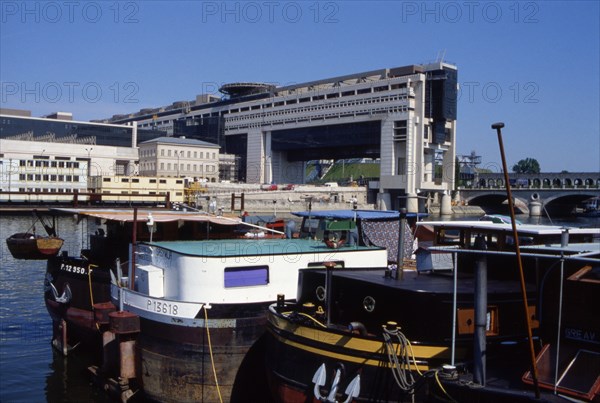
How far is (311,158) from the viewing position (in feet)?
382

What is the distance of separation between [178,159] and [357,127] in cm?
3233

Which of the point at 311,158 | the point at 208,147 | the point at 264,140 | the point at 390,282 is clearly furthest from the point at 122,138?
the point at 390,282

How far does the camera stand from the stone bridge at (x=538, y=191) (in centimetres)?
10425

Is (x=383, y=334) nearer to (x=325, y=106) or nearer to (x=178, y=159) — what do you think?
(x=325, y=106)

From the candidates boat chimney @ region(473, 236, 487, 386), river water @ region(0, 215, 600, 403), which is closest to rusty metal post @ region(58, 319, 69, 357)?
river water @ region(0, 215, 600, 403)

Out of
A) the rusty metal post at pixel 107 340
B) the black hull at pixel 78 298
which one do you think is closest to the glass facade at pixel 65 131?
the black hull at pixel 78 298

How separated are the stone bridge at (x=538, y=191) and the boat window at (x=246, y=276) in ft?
310

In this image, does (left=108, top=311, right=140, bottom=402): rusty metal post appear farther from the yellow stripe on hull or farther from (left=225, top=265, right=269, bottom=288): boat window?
the yellow stripe on hull

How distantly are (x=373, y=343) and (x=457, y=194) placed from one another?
354ft

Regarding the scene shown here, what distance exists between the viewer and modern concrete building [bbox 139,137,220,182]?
106375 mm

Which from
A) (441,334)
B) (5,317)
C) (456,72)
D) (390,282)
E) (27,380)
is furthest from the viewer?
(456,72)

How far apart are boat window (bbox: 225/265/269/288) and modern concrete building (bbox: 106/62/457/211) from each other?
223 ft

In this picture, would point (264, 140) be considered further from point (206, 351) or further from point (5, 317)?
point (206, 351)

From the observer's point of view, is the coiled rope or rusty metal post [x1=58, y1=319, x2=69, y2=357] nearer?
the coiled rope
